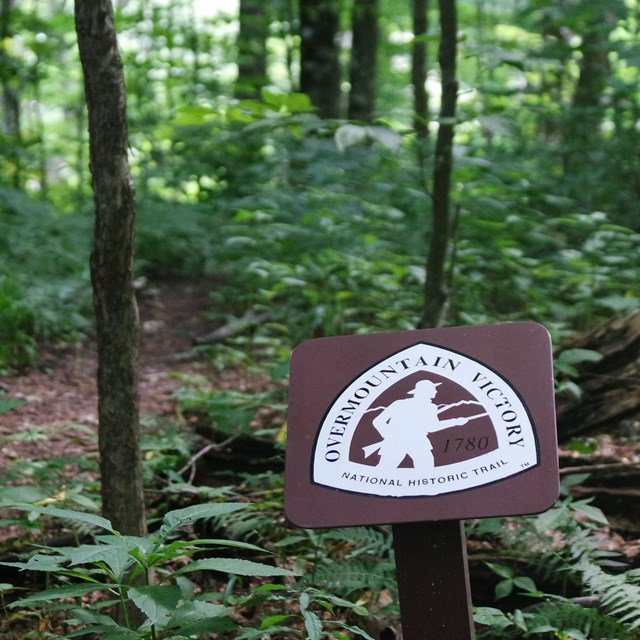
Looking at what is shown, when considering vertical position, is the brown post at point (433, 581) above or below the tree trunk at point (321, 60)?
below

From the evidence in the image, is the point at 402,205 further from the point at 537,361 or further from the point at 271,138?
the point at 537,361

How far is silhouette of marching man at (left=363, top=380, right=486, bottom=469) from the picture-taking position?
2053 mm

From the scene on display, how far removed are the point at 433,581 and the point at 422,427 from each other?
38 cm

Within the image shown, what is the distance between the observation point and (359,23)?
10.4 metres

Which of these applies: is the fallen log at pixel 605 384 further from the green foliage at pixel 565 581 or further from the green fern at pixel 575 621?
the green fern at pixel 575 621

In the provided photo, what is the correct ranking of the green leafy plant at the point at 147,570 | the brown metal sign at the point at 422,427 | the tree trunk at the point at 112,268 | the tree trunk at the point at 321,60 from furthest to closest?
1. the tree trunk at the point at 321,60
2. the tree trunk at the point at 112,268
3. the brown metal sign at the point at 422,427
4. the green leafy plant at the point at 147,570

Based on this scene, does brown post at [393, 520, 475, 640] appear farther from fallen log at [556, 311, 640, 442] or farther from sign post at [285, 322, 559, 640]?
fallen log at [556, 311, 640, 442]

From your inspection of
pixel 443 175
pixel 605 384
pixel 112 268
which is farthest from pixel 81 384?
pixel 605 384

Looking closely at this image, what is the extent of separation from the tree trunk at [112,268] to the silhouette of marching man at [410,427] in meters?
0.88

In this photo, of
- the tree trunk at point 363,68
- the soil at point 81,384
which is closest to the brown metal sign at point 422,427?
the soil at point 81,384

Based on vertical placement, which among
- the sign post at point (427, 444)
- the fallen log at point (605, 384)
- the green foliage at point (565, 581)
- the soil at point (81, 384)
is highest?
the sign post at point (427, 444)

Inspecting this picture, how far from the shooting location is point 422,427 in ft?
6.79

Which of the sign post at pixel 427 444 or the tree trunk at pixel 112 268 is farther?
the tree trunk at pixel 112 268

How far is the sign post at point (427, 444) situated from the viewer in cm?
198
